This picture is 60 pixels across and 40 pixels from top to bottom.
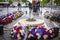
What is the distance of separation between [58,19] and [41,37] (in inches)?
470

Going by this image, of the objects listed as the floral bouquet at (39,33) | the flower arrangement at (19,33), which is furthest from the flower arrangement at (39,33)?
the flower arrangement at (19,33)

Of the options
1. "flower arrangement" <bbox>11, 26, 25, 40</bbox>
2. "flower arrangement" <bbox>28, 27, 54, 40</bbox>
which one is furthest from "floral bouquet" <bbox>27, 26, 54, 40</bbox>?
"flower arrangement" <bbox>11, 26, 25, 40</bbox>

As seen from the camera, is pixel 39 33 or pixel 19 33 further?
pixel 19 33

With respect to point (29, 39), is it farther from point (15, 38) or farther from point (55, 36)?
point (55, 36)

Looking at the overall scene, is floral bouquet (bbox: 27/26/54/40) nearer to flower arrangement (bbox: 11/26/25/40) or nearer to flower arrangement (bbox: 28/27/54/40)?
flower arrangement (bbox: 28/27/54/40)

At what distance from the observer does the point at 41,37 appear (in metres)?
11.6

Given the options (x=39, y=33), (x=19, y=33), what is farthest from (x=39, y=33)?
(x=19, y=33)

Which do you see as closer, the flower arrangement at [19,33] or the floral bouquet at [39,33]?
the floral bouquet at [39,33]

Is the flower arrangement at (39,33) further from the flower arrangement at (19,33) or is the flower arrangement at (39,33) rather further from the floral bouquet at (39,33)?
the flower arrangement at (19,33)

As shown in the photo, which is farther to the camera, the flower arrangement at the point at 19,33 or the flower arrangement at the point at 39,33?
the flower arrangement at the point at 19,33

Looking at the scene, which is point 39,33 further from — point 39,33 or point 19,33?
point 19,33

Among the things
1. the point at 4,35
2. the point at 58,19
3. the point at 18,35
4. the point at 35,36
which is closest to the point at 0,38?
the point at 4,35

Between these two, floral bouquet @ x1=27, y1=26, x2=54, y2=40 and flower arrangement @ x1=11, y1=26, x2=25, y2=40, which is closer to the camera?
floral bouquet @ x1=27, y1=26, x2=54, y2=40

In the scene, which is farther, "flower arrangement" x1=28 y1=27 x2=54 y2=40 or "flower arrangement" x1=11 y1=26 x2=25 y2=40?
"flower arrangement" x1=11 y1=26 x2=25 y2=40
